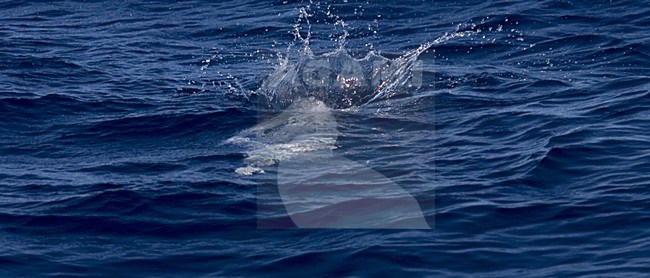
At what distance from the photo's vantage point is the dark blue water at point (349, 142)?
9672 millimetres

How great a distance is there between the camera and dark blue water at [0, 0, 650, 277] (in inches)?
381

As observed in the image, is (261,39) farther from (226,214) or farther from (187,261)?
(187,261)

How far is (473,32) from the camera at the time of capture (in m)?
18.5

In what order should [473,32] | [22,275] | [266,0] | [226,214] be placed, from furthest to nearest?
1. [266,0]
2. [473,32]
3. [226,214]
4. [22,275]

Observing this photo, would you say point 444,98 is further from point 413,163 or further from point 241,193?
point 241,193

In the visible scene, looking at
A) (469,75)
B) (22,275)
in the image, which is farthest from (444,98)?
(22,275)

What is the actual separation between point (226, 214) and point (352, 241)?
1.49 m

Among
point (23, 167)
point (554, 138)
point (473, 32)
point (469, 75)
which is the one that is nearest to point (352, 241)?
point (554, 138)

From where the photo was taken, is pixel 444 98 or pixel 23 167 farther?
pixel 444 98

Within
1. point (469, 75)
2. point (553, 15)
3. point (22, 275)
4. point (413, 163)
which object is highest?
point (553, 15)

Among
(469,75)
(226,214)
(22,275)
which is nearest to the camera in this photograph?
(22,275)

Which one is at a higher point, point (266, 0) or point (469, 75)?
point (266, 0)

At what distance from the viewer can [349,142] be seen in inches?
510

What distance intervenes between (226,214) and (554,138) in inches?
152
